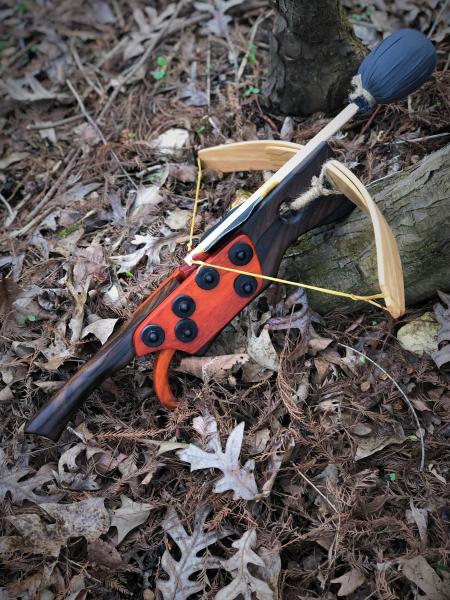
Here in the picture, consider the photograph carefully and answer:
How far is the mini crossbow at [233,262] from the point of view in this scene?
80.7 inches

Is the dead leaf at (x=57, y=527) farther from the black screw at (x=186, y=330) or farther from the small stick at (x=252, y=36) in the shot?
the small stick at (x=252, y=36)

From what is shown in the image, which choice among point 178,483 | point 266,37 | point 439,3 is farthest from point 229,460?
point 439,3

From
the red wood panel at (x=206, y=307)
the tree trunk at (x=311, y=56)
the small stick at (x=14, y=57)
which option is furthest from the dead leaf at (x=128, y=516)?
the small stick at (x=14, y=57)

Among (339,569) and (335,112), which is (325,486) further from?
(335,112)

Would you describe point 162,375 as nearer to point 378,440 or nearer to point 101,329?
point 101,329

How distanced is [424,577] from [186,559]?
2.78ft

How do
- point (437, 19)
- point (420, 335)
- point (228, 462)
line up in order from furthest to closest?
1. point (437, 19)
2. point (420, 335)
3. point (228, 462)

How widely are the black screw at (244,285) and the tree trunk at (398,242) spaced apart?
34cm

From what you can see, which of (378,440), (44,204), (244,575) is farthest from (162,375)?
(44,204)

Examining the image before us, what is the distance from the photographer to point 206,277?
211 cm

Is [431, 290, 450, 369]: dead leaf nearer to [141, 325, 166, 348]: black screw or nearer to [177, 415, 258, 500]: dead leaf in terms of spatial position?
[177, 415, 258, 500]: dead leaf

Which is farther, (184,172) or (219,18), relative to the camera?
(219,18)

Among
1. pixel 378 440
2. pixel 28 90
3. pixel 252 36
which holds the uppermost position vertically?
pixel 28 90

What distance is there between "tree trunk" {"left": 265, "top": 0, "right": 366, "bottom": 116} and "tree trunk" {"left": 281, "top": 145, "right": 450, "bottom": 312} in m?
0.75
